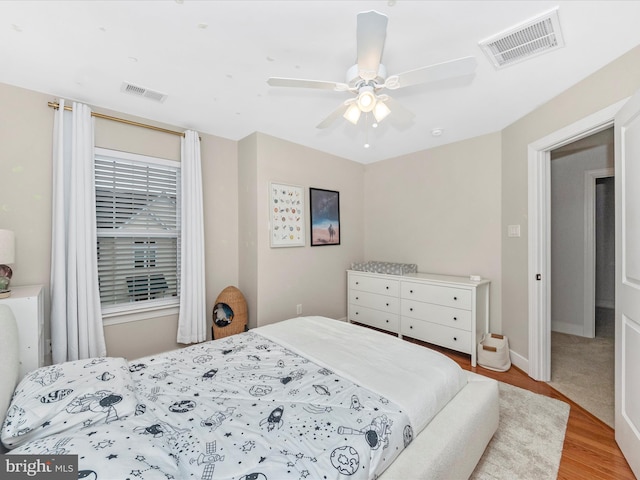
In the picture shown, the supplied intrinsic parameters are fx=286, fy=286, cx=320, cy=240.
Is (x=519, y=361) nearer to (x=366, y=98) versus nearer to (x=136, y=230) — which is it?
(x=366, y=98)

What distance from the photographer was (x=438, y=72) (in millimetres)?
1496

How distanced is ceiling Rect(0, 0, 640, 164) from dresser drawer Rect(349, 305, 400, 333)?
225 centimetres

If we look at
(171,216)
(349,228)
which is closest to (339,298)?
(349,228)

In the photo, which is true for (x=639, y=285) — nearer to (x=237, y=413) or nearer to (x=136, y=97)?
(x=237, y=413)

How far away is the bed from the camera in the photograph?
0.95 metres

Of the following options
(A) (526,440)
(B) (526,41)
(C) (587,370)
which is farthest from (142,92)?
(C) (587,370)

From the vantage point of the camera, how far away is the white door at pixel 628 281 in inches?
60.0

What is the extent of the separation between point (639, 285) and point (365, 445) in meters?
1.66

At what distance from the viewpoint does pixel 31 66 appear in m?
1.96

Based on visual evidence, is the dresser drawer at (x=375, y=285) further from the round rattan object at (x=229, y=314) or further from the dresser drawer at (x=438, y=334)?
the round rattan object at (x=229, y=314)

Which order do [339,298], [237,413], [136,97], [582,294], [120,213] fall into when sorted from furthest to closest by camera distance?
[339,298]
[582,294]
[120,213]
[136,97]
[237,413]

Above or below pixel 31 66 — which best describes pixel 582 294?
below

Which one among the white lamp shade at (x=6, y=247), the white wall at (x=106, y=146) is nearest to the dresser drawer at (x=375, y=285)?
the white wall at (x=106, y=146)

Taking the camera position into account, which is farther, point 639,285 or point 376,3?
point 639,285
